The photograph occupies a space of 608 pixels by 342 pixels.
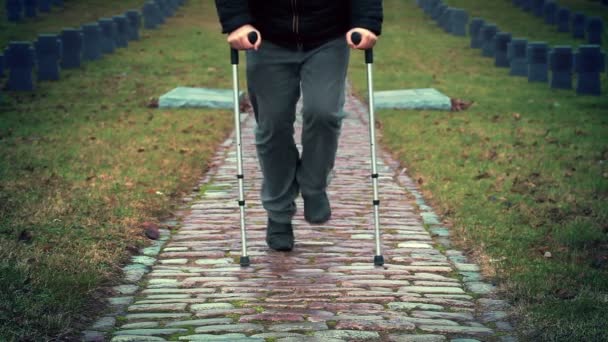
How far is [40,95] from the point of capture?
53.1 feet

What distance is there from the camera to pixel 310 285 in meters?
5.77

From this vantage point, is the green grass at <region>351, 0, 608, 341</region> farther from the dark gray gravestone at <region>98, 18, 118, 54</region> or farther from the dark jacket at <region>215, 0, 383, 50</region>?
the dark gray gravestone at <region>98, 18, 118, 54</region>

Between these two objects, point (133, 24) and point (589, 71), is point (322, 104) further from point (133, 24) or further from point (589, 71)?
point (133, 24)

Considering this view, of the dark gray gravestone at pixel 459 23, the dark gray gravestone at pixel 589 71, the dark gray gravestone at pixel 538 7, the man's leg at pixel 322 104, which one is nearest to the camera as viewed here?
the man's leg at pixel 322 104

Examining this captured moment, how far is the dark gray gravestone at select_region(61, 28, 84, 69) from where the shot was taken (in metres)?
20.3

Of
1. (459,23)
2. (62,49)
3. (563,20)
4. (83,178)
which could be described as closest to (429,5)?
(459,23)

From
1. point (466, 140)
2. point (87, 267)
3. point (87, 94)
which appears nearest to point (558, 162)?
point (466, 140)

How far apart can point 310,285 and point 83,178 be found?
145 inches

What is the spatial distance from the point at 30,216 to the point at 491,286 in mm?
3210

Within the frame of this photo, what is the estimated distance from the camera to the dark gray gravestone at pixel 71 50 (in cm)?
2034

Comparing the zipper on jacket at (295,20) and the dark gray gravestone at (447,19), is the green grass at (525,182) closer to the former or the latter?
the zipper on jacket at (295,20)

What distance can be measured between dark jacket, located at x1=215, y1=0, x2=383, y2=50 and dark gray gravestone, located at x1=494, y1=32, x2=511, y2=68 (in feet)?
53.6

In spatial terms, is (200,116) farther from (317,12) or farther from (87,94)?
(317,12)

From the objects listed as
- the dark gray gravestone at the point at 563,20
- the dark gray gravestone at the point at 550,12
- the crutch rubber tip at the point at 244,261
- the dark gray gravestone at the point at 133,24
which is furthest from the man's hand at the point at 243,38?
the dark gray gravestone at the point at 550,12
